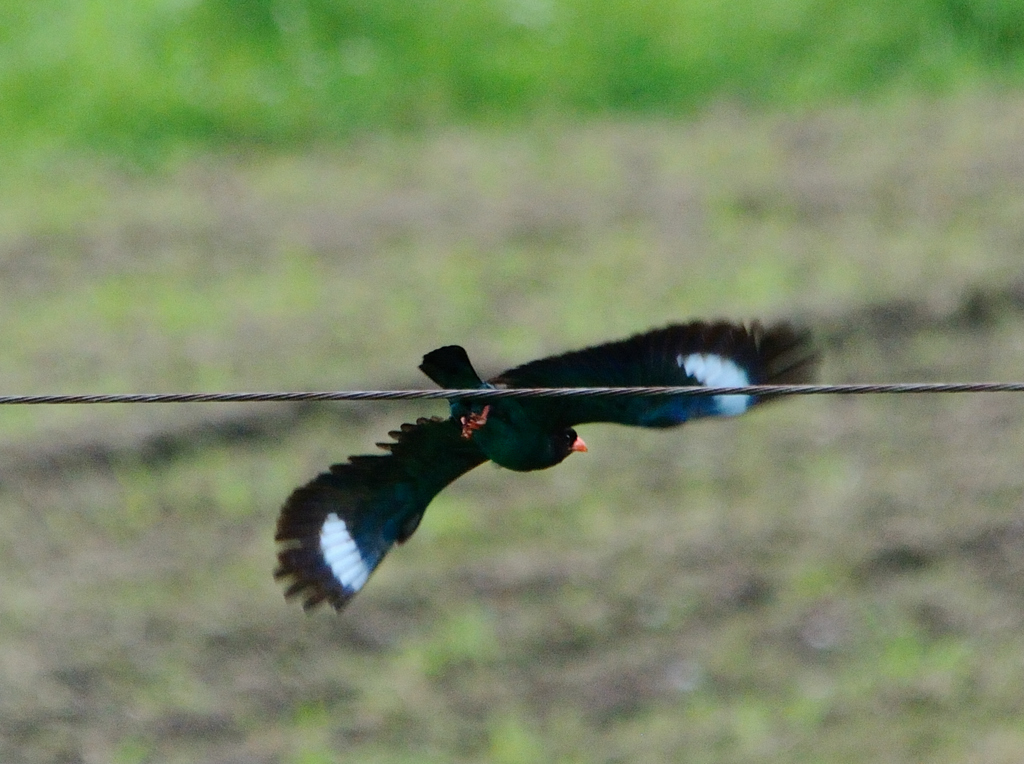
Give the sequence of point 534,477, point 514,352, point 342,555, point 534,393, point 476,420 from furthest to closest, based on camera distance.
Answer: point 514,352 < point 534,477 < point 342,555 < point 476,420 < point 534,393

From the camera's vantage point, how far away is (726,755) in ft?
16.2

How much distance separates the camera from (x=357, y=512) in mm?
3385

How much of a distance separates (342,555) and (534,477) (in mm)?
3108

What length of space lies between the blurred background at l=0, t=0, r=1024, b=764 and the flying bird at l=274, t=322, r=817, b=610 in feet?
5.86

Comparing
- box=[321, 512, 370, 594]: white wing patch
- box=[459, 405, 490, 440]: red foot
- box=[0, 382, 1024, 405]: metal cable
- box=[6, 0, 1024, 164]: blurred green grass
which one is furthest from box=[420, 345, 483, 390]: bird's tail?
box=[6, 0, 1024, 164]: blurred green grass

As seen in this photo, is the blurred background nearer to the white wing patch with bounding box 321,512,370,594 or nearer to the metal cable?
the white wing patch with bounding box 321,512,370,594

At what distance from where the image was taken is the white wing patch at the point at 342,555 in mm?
3309

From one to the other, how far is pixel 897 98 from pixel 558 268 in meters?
3.15

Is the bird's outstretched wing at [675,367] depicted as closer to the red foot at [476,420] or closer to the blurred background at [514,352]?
the red foot at [476,420]

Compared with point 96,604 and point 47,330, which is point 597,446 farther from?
point 47,330

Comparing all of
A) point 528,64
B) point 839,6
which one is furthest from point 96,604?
point 839,6

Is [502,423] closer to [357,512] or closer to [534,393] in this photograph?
[357,512]

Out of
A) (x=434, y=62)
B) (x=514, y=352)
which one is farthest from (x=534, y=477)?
(x=434, y=62)

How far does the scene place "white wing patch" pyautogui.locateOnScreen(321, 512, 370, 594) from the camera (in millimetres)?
3309
